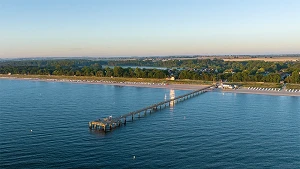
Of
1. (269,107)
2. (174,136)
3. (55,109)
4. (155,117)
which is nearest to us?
(174,136)

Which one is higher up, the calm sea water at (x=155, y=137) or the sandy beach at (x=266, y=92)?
the sandy beach at (x=266, y=92)

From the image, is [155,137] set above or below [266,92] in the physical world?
below

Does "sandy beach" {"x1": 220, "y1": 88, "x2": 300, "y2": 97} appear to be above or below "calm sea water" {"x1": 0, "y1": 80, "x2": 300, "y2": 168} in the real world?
above

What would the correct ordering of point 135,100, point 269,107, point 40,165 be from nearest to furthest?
1. point 40,165
2. point 269,107
3. point 135,100

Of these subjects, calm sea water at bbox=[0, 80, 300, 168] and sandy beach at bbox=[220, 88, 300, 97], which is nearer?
calm sea water at bbox=[0, 80, 300, 168]

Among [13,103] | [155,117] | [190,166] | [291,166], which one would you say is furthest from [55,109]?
[291,166]

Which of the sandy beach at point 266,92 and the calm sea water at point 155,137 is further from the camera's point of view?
the sandy beach at point 266,92

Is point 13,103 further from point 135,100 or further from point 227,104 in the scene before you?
point 227,104

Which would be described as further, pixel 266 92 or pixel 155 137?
pixel 266 92
